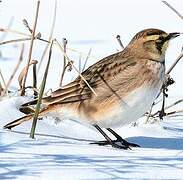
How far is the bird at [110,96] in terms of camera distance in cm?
498

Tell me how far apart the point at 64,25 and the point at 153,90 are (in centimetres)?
481

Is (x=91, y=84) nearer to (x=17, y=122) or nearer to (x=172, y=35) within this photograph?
(x=17, y=122)

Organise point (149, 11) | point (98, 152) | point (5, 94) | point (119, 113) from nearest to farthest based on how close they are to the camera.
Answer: point (98, 152) → point (119, 113) → point (5, 94) → point (149, 11)

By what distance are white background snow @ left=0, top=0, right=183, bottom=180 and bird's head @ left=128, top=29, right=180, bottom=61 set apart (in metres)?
0.38

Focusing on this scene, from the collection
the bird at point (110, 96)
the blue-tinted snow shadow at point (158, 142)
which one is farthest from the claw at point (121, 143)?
the blue-tinted snow shadow at point (158, 142)

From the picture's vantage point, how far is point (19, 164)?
3.76 metres

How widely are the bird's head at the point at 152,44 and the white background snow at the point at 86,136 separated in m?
0.38

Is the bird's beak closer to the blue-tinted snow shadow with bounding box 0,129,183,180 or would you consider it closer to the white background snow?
the white background snow

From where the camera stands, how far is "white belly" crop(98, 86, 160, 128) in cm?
493

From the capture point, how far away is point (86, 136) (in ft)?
17.5

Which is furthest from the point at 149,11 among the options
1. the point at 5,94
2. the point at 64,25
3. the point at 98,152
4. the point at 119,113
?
the point at 98,152

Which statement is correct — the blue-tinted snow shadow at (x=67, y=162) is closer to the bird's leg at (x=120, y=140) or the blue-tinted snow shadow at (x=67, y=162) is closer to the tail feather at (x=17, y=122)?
the tail feather at (x=17, y=122)

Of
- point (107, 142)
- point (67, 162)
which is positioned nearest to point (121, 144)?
point (107, 142)

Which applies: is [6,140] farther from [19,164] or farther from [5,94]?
[5,94]
